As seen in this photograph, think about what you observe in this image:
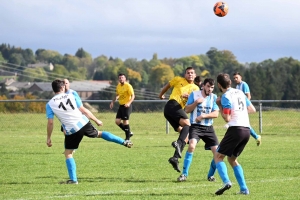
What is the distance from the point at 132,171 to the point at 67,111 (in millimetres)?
2582

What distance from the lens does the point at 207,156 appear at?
17.3 metres

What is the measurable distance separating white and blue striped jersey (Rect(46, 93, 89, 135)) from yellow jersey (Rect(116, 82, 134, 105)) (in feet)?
35.0

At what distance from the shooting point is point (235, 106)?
10391 millimetres

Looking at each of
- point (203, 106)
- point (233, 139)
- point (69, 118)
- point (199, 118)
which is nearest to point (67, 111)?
point (69, 118)

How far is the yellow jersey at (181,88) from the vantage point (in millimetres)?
13844

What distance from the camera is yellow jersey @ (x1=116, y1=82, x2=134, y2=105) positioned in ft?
75.0

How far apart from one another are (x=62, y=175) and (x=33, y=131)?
15.8 metres


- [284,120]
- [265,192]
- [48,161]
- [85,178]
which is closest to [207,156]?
[48,161]

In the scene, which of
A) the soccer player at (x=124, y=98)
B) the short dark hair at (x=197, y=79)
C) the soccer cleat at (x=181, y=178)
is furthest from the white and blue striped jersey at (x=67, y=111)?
the soccer player at (x=124, y=98)

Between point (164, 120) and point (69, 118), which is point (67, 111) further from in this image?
point (164, 120)

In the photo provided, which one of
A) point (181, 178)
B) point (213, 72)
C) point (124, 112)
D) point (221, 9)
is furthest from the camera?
point (213, 72)

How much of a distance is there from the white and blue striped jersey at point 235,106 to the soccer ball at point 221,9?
9.51 m

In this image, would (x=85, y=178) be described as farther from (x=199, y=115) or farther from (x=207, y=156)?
(x=207, y=156)

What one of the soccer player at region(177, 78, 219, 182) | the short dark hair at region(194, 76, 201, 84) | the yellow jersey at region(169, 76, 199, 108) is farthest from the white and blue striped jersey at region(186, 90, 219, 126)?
the short dark hair at region(194, 76, 201, 84)
